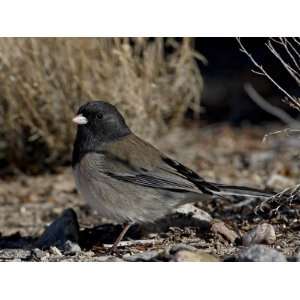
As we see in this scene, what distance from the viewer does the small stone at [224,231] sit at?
4.29 m

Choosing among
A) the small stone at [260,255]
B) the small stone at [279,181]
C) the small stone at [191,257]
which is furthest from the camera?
the small stone at [279,181]

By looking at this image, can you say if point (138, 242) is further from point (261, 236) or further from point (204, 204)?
point (204, 204)

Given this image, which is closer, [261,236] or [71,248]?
[261,236]

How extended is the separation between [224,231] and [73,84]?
228cm

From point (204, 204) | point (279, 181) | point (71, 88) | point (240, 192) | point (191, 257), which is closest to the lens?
point (191, 257)

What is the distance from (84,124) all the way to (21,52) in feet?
4.70

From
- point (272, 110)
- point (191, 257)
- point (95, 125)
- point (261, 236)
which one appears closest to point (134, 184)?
point (95, 125)

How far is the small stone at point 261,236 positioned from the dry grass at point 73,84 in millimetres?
2014

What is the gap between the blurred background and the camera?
5918 mm

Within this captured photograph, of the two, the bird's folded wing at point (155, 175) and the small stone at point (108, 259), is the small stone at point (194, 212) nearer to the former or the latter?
the bird's folded wing at point (155, 175)

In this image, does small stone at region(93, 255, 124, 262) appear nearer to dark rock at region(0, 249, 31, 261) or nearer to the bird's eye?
dark rock at region(0, 249, 31, 261)

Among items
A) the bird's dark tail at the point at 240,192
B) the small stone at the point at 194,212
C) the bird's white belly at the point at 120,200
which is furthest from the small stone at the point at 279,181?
the bird's white belly at the point at 120,200

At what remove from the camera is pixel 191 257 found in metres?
3.60

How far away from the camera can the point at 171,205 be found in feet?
14.9
